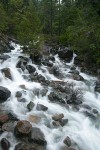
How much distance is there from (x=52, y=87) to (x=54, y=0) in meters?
38.9

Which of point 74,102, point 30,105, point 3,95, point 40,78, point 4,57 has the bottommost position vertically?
point 74,102

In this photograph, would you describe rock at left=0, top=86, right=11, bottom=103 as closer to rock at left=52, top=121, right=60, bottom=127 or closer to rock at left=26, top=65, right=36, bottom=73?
rock at left=52, top=121, right=60, bottom=127

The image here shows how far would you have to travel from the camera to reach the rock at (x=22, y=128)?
11383 millimetres

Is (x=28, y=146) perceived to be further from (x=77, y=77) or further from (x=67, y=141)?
(x=77, y=77)

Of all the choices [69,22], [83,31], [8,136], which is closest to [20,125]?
[8,136]

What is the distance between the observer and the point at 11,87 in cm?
1639

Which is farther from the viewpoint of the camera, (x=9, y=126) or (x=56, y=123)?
(x=56, y=123)

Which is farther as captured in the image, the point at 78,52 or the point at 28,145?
the point at 78,52

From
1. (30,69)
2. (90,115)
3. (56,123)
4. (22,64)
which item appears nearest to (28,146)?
(56,123)

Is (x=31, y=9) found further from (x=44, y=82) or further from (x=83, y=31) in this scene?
(x=44, y=82)

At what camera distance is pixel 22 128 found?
1158 centimetres

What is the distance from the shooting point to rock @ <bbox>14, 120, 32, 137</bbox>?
448 inches

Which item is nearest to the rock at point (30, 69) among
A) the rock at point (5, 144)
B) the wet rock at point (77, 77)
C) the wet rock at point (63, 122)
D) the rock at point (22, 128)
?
the wet rock at point (77, 77)

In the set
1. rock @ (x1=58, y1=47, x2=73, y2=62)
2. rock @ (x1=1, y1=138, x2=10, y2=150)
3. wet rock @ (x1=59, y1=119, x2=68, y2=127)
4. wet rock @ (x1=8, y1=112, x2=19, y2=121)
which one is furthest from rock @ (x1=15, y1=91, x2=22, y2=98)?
rock @ (x1=58, y1=47, x2=73, y2=62)
